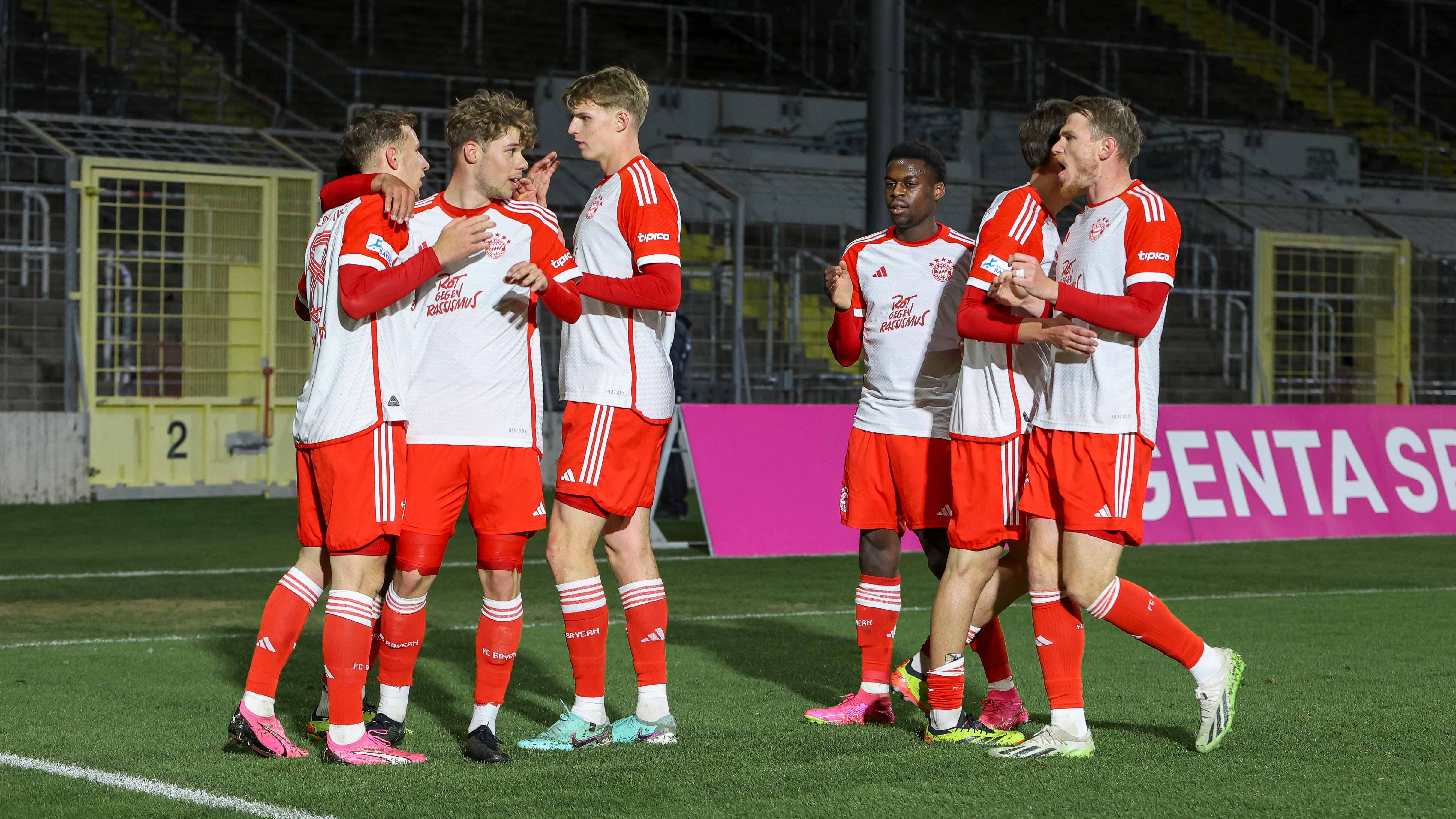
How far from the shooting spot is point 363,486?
423cm

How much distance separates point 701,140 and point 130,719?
15.5 m

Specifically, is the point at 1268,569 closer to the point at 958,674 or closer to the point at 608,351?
the point at 958,674

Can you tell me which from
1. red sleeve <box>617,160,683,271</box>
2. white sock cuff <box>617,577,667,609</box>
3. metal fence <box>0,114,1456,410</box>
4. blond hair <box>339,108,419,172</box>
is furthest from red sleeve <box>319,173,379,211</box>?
metal fence <box>0,114,1456,410</box>

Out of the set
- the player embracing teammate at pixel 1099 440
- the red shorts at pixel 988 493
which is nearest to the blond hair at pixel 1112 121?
the player embracing teammate at pixel 1099 440

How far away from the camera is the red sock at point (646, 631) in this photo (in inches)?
185

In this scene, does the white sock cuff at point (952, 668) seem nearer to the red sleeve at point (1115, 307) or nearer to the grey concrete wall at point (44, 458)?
the red sleeve at point (1115, 307)

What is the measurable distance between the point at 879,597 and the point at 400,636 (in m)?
1.60

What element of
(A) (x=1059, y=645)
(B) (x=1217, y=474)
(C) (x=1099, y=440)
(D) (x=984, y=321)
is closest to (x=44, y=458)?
(B) (x=1217, y=474)

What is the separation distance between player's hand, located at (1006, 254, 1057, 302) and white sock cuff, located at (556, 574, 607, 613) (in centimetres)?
149

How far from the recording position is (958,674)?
4.68 m

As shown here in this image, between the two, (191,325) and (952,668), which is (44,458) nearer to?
(191,325)

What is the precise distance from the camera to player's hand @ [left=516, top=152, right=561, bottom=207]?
4617 mm

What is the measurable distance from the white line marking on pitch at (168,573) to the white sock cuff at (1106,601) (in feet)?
18.6

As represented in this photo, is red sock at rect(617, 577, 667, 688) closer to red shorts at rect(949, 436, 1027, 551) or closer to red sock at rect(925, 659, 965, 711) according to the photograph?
red sock at rect(925, 659, 965, 711)
